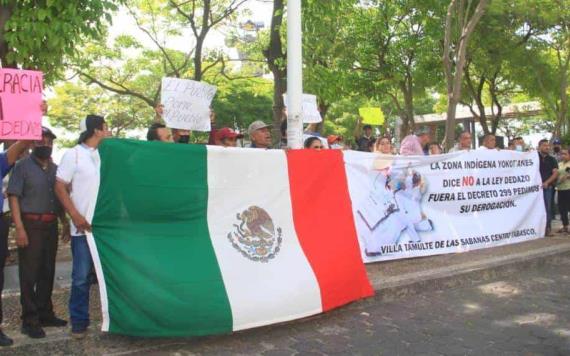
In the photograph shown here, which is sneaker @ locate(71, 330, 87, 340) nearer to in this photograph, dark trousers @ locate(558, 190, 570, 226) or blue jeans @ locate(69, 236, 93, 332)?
blue jeans @ locate(69, 236, 93, 332)

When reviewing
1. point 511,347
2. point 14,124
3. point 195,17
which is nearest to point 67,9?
point 14,124

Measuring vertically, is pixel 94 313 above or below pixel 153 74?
below

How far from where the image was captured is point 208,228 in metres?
4.83

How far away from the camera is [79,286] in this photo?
4.46m

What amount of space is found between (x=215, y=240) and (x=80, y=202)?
1.15m

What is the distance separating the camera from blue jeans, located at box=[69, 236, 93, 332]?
14.6 feet

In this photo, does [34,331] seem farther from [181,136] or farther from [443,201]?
[443,201]

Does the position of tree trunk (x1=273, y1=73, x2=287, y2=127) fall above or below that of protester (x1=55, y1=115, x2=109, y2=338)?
above

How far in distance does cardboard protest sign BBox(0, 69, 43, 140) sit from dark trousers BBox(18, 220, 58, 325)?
76 cm

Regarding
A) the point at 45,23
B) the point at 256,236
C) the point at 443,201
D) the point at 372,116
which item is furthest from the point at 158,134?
the point at 372,116

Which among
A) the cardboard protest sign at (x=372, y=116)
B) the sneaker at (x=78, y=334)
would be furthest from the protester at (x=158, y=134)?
the cardboard protest sign at (x=372, y=116)

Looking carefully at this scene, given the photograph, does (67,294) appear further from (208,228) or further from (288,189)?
(288,189)

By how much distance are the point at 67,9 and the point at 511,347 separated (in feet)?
17.3

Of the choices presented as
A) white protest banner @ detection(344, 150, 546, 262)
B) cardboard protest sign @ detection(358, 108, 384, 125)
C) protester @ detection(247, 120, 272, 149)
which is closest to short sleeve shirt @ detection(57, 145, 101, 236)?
protester @ detection(247, 120, 272, 149)
